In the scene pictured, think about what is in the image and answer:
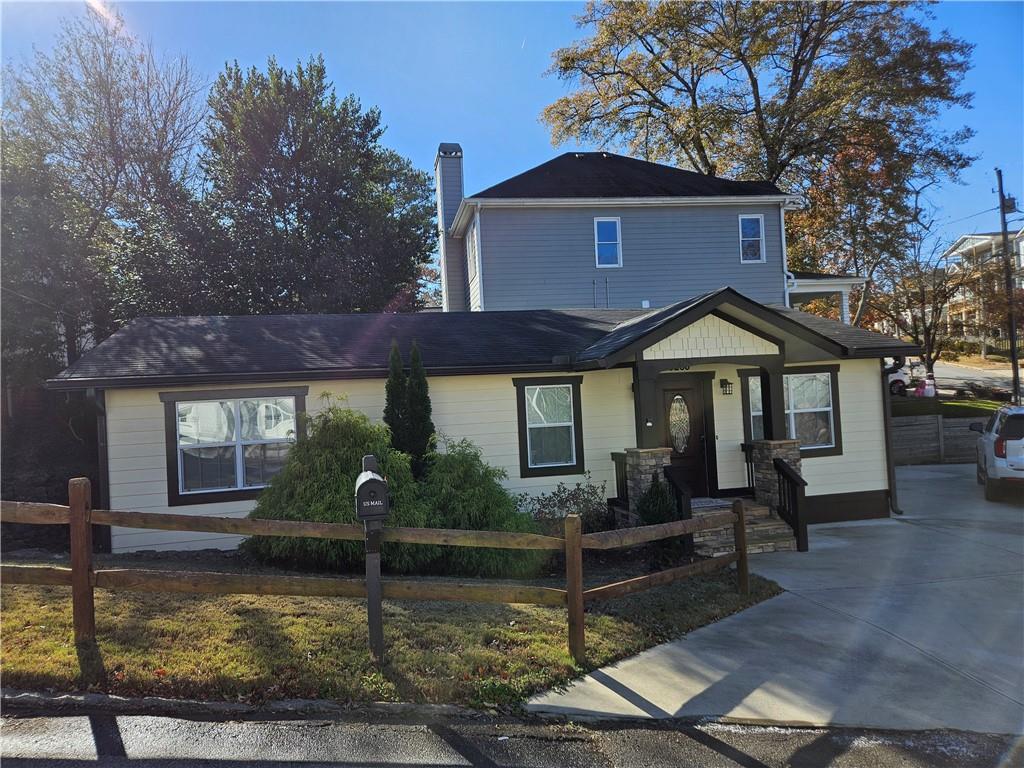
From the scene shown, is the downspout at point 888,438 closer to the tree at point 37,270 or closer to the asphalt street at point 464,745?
the asphalt street at point 464,745

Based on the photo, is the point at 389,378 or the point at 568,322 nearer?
the point at 389,378

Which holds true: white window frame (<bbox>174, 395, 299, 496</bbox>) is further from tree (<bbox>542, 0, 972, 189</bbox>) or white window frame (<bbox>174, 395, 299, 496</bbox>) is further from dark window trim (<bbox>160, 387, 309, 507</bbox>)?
tree (<bbox>542, 0, 972, 189</bbox>)

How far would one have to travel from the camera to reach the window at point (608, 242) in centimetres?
1798

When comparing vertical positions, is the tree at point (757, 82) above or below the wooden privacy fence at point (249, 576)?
above

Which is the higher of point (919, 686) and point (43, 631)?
point (43, 631)

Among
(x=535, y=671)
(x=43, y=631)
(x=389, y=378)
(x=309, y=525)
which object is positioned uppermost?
(x=389, y=378)

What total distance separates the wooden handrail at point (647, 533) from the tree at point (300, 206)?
598 inches

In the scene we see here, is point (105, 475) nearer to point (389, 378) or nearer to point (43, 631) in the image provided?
point (389, 378)

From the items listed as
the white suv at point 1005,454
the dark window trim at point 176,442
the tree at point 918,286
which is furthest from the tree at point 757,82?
the dark window trim at point 176,442

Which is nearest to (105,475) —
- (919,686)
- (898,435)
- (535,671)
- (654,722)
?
(535,671)

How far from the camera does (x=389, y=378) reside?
356 inches

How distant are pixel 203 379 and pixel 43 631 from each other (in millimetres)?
4694

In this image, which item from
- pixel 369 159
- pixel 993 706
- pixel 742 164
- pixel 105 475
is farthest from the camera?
pixel 742 164

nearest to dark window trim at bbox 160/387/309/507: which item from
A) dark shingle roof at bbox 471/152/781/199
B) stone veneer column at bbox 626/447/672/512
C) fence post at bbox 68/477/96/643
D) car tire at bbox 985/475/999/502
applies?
fence post at bbox 68/477/96/643
